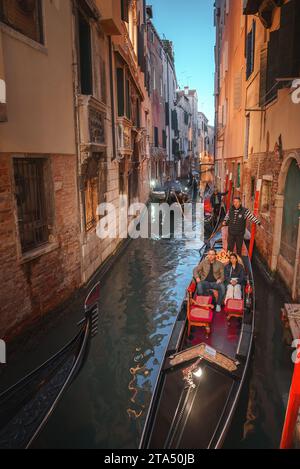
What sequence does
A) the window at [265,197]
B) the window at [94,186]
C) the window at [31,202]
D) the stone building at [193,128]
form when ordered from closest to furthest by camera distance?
the window at [31,202], the window at [94,186], the window at [265,197], the stone building at [193,128]

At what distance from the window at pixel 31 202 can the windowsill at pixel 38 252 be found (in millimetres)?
107

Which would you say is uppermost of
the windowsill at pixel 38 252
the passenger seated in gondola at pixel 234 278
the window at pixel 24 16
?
the window at pixel 24 16

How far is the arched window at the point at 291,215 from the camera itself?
6828 millimetres

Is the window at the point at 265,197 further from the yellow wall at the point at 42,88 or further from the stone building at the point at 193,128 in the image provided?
the stone building at the point at 193,128

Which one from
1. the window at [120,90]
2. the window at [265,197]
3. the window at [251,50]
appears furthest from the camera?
the window at [120,90]

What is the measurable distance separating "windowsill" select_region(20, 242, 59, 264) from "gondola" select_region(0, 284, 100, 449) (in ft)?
5.10

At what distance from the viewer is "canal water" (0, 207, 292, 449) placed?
12.4 feet

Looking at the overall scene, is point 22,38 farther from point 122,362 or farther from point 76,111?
point 122,362

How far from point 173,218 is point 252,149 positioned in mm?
7161

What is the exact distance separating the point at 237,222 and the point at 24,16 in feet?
18.0

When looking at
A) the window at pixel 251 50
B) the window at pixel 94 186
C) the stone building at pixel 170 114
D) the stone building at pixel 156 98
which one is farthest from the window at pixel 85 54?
the stone building at pixel 170 114

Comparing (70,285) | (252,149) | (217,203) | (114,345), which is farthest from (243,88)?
(114,345)

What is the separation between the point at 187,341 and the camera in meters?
4.61

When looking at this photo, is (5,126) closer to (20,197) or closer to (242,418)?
(20,197)
